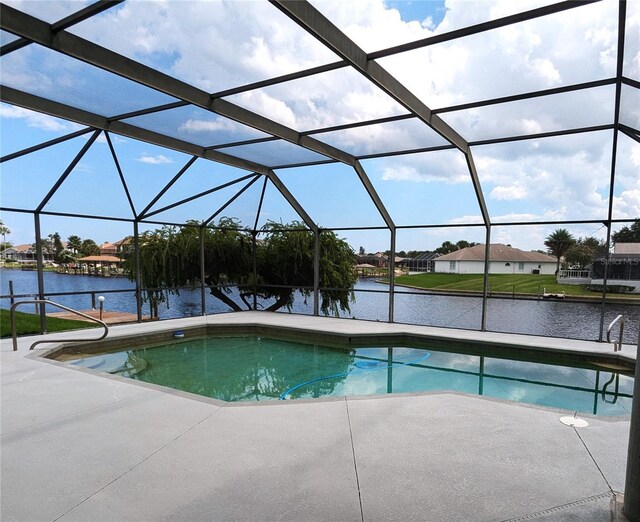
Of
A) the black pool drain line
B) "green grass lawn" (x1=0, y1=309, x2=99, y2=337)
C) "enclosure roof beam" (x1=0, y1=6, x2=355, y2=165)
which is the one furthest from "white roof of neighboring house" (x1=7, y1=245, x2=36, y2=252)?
the black pool drain line

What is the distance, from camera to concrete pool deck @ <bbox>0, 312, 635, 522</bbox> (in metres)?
1.89

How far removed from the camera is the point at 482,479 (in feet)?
7.03

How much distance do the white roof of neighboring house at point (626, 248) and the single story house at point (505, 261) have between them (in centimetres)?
137

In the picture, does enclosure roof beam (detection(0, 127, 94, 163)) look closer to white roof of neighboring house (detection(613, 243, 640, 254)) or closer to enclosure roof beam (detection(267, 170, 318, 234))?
enclosure roof beam (detection(267, 170, 318, 234))

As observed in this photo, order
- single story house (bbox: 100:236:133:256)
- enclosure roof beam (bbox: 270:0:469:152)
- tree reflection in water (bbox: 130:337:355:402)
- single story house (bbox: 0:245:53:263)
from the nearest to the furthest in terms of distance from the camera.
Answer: enclosure roof beam (bbox: 270:0:469:152), tree reflection in water (bbox: 130:337:355:402), single story house (bbox: 0:245:53:263), single story house (bbox: 100:236:133:256)

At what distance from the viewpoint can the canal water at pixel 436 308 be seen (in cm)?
636

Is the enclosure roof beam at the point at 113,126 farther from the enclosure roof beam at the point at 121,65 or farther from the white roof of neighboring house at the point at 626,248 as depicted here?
the white roof of neighboring house at the point at 626,248

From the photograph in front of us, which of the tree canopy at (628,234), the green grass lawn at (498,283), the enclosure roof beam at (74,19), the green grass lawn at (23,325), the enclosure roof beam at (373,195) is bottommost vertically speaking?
the green grass lawn at (23,325)

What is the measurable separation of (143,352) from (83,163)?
331 cm

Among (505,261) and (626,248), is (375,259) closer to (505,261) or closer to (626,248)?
(505,261)

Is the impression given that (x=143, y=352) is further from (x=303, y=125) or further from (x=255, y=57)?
(x=255, y=57)

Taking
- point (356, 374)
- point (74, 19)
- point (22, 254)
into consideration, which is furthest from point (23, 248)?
point (356, 374)

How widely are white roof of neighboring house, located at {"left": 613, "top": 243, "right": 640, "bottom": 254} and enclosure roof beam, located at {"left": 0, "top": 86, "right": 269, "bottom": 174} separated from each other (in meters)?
6.50

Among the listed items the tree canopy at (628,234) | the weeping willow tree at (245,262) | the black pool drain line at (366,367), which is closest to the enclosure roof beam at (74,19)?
the black pool drain line at (366,367)
